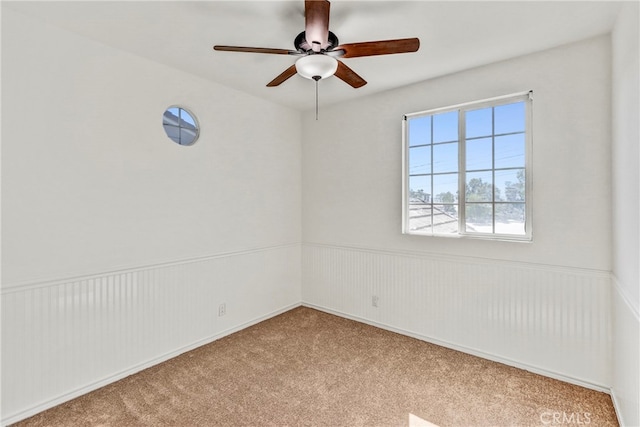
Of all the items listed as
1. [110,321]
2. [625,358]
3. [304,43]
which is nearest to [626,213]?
[625,358]

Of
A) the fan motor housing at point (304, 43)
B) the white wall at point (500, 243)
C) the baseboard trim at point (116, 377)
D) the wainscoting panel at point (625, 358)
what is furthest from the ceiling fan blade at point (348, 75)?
the baseboard trim at point (116, 377)

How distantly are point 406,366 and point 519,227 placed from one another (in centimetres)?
151

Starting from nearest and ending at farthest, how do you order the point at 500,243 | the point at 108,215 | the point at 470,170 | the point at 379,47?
the point at 379,47, the point at 108,215, the point at 500,243, the point at 470,170

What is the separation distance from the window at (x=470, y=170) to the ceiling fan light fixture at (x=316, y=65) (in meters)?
1.58

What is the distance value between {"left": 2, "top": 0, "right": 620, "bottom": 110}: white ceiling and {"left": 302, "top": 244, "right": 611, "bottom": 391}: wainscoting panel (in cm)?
173

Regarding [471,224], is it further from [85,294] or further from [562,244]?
[85,294]

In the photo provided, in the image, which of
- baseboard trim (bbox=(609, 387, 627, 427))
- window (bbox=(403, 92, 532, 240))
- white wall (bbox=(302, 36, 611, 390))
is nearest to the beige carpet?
baseboard trim (bbox=(609, 387, 627, 427))

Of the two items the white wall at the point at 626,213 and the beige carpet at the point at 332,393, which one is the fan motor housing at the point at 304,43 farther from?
the beige carpet at the point at 332,393

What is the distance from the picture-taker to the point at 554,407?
2.05m

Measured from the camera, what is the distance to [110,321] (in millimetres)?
2357

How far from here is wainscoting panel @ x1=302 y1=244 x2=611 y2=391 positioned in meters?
2.26

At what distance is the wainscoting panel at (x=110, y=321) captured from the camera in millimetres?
1955

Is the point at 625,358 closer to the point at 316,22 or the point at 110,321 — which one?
the point at 316,22

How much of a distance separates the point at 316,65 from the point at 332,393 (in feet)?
7.25
